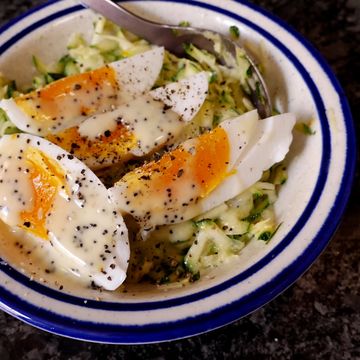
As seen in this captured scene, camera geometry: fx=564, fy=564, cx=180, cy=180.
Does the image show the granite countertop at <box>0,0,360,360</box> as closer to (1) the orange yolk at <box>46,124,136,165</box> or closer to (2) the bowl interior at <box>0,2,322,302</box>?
(2) the bowl interior at <box>0,2,322,302</box>

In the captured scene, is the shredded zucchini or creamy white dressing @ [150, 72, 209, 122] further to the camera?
creamy white dressing @ [150, 72, 209, 122]

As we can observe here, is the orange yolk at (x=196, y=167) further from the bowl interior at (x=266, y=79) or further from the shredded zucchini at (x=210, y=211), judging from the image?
the bowl interior at (x=266, y=79)

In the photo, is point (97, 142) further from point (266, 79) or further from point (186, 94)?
point (266, 79)

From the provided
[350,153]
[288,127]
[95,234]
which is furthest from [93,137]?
[350,153]

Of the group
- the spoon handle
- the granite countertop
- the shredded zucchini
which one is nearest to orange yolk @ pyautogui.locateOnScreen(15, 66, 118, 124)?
the shredded zucchini

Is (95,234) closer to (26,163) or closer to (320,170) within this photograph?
(26,163)

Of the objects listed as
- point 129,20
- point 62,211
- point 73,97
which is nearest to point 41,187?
point 62,211
